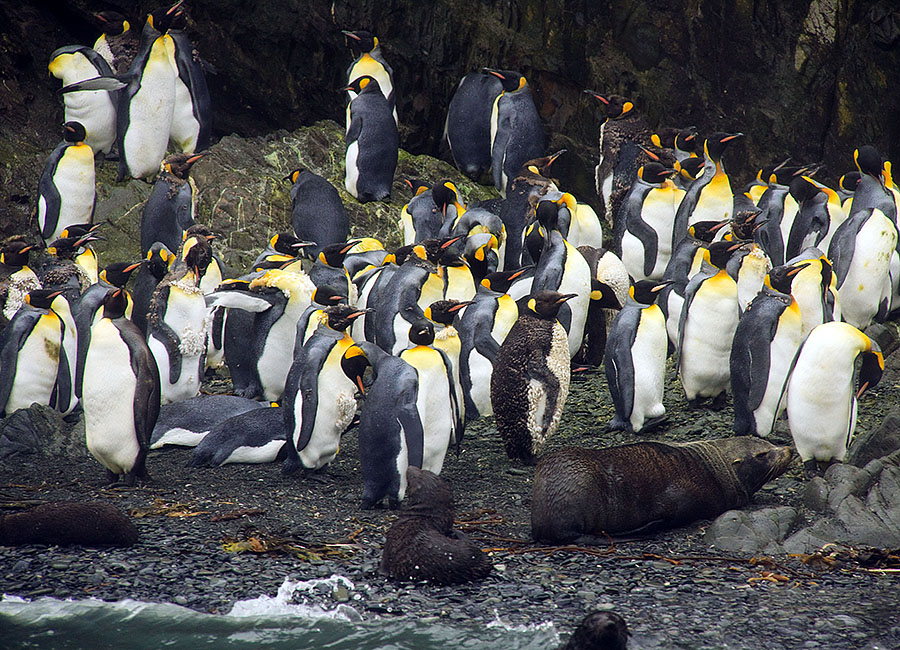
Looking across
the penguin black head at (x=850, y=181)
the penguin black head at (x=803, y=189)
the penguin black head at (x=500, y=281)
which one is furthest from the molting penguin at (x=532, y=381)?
the penguin black head at (x=850, y=181)

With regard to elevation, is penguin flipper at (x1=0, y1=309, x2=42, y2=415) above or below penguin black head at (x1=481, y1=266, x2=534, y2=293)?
below

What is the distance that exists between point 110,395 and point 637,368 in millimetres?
3537

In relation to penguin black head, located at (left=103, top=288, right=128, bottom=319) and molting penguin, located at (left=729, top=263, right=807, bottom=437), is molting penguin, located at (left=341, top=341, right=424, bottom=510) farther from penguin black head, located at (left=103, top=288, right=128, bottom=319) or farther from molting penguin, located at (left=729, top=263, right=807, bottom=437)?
molting penguin, located at (left=729, top=263, right=807, bottom=437)

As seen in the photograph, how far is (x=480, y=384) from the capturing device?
25.9ft

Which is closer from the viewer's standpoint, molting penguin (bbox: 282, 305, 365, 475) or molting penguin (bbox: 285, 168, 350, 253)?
molting penguin (bbox: 282, 305, 365, 475)

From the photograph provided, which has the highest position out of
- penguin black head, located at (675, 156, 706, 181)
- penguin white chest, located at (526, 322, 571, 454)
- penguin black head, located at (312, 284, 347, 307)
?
penguin black head, located at (675, 156, 706, 181)

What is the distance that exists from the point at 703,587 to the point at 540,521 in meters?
1.03

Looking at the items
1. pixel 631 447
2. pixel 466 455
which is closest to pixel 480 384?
pixel 466 455

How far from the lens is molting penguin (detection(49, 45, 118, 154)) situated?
1023 cm

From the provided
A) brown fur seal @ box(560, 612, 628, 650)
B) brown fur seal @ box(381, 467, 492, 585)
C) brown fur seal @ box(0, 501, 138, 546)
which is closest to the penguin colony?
brown fur seal @ box(381, 467, 492, 585)

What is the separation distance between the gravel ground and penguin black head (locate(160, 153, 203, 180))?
4038mm

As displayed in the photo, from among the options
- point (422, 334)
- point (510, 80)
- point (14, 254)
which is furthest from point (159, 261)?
point (510, 80)

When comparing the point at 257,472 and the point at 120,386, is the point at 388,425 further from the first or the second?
the point at 120,386

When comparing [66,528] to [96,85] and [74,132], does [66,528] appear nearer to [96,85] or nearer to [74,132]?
[74,132]
